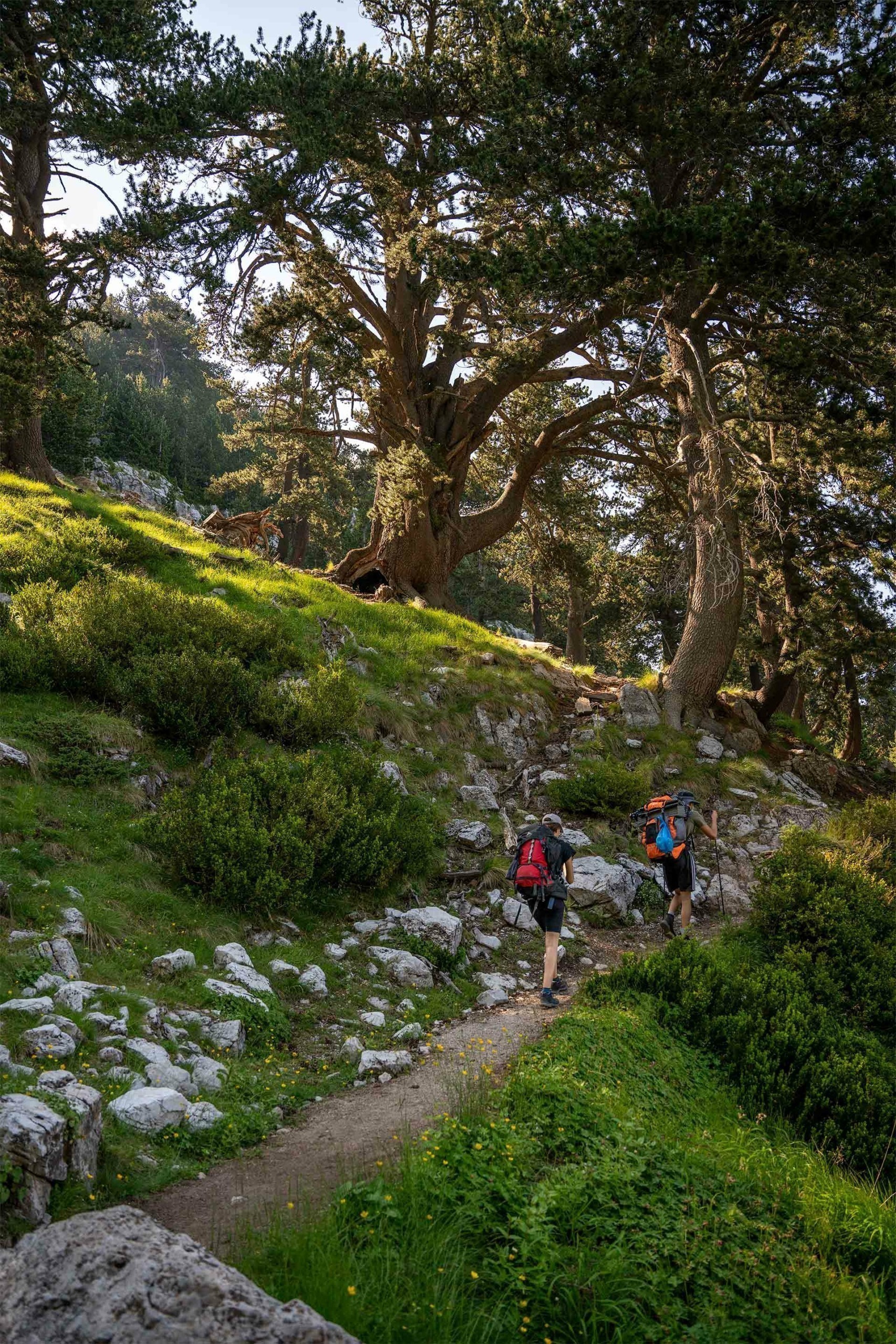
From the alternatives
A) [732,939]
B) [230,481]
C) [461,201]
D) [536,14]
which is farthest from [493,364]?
[230,481]

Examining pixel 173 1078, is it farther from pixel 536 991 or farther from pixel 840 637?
pixel 840 637

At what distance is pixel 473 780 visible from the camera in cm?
1309

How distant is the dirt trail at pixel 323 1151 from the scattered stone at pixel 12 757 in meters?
4.70

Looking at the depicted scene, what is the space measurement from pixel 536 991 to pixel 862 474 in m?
11.5

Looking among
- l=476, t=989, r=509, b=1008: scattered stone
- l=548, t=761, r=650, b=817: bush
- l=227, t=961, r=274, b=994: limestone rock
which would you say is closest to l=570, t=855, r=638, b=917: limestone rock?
l=548, t=761, r=650, b=817: bush

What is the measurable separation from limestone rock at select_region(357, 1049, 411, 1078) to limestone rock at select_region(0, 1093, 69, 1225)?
2.52m

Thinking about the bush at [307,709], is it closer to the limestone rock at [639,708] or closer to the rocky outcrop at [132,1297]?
the limestone rock at [639,708]

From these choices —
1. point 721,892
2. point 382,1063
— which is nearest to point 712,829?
point 721,892

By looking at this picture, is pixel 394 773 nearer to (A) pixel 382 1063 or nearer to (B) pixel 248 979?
(B) pixel 248 979

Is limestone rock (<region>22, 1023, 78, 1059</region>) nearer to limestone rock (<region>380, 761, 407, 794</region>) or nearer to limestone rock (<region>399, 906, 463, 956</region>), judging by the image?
limestone rock (<region>399, 906, 463, 956</region>)

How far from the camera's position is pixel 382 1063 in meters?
6.06

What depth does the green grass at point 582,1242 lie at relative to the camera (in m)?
3.47

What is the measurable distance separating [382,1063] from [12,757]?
477 cm

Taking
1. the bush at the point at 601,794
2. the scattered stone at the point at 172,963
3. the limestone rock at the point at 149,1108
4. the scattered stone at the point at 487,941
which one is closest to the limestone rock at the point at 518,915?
the scattered stone at the point at 487,941
